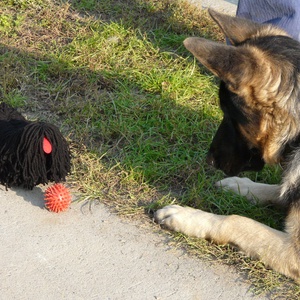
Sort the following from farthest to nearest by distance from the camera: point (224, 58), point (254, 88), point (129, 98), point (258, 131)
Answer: point (129, 98)
point (258, 131)
point (254, 88)
point (224, 58)

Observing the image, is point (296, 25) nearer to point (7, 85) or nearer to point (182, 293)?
point (7, 85)

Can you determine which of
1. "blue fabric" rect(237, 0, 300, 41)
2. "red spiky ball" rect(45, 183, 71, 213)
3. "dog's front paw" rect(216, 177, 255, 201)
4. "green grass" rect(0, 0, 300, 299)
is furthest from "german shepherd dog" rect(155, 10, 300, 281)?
"blue fabric" rect(237, 0, 300, 41)

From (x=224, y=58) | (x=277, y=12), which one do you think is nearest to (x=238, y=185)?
(x=224, y=58)

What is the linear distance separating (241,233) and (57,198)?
1134mm

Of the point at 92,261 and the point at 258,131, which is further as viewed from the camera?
the point at 258,131

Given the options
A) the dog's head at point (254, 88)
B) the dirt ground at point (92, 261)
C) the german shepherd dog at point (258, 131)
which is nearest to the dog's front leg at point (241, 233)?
the german shepherd dog at point (258, 131)

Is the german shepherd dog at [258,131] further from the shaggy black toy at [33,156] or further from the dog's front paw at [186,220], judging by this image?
the shaggy black toy at [33,156]

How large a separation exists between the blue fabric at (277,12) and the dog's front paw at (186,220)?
211 cm

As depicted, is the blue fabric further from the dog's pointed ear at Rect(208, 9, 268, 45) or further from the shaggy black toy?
the shaggy black toy

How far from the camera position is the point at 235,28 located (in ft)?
12.9

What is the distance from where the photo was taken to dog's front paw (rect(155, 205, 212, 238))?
3.71 metres

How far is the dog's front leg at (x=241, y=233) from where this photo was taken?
11.6 feet

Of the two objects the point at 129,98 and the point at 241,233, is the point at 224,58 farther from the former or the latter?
the point at 129,98

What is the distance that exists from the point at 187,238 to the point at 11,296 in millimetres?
1118
